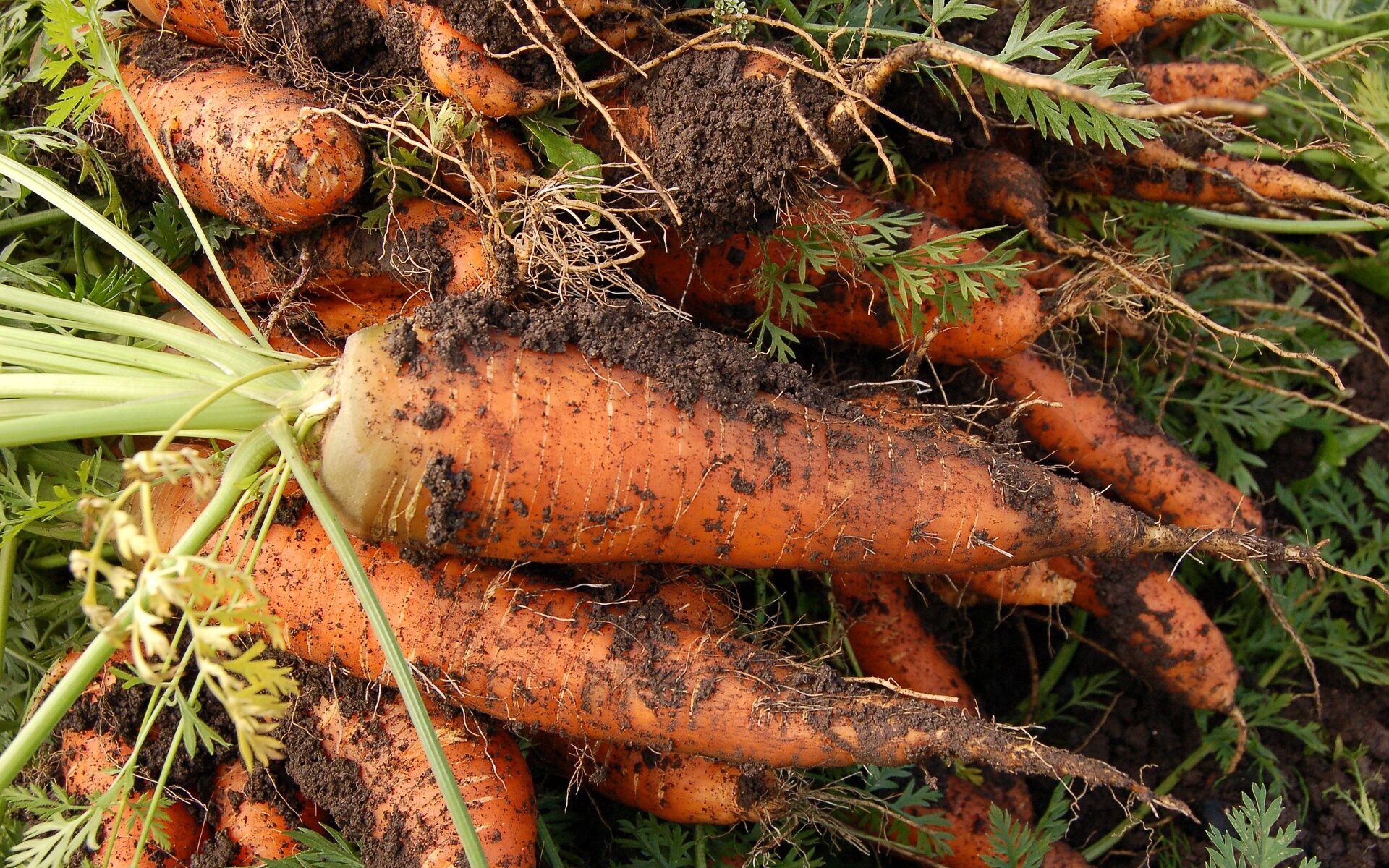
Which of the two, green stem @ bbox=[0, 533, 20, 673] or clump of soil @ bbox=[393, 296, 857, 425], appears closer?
clump of soil @ bbox=[393, 296, 857, 425]

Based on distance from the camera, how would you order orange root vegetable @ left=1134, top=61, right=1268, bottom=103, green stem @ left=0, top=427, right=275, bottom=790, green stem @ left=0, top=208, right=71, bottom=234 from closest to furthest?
green stem @ left=0, top=427, right=275, bottom=790
green stem @ left=0, top=208, right=71, bottom=234
orange root vegetable @ left=1134, top=61, right=1268, bottom=103

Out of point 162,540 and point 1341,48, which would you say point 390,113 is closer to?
point 162,540

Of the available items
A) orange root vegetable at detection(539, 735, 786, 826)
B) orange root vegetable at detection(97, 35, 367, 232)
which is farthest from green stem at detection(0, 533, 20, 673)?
orange root vegetable at detection(539, 735, 786, 826)

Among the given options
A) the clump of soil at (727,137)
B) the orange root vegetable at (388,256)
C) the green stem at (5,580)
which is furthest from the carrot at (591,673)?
the clump of soil at (727,137)

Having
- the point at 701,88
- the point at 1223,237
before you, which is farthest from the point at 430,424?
the point at 1223,237

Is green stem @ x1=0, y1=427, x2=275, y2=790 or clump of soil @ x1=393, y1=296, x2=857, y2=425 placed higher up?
clump of soil @ x1=393, y1=296, x2=857, y2=425

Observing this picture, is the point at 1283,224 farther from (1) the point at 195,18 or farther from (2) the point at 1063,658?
(1) the point at 195,18

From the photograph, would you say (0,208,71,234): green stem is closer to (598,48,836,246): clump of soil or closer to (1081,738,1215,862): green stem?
(598,48,836,246): clump of soil
